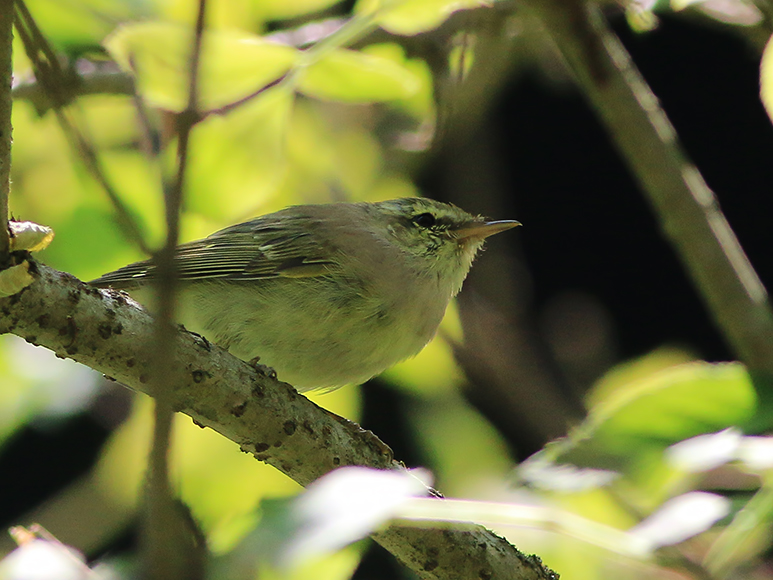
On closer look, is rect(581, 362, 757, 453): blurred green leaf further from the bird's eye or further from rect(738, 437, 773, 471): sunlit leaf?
the bird's eye

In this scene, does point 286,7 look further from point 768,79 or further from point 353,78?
point 768,79

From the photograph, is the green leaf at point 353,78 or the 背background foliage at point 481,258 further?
the green leaf at point 353,78

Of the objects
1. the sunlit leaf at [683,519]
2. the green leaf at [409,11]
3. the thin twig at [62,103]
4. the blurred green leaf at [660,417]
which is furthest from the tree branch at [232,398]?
the green leaf at [409,11]

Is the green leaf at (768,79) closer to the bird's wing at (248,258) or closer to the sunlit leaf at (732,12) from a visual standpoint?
the sunlit leaf at (732,12)

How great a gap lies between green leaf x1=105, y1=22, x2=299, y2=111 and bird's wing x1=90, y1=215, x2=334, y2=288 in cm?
118

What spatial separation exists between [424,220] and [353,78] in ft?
5.52

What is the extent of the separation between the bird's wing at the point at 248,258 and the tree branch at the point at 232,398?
117 cm

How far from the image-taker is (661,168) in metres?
3.22

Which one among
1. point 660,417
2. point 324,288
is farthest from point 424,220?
point 660,417

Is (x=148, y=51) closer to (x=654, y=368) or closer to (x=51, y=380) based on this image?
(x=51, y=380)

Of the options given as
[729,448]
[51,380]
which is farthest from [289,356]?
[729,448]

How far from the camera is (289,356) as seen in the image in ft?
12.2

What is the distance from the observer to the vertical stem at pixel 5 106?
151 centimetres

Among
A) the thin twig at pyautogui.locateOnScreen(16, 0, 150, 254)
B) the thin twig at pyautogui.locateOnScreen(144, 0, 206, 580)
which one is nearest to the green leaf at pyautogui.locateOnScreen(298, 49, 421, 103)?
the thin twig at pyautogui.locateOnScreen(16, 0, 150, 254)
